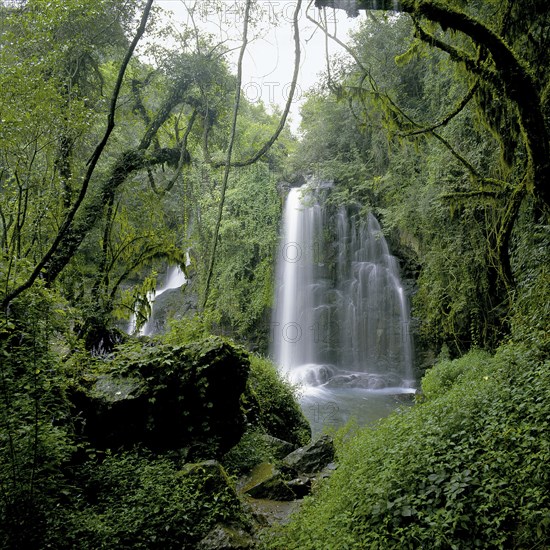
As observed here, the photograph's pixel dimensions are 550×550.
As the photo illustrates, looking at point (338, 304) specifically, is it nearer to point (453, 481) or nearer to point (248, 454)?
point (248, 454)

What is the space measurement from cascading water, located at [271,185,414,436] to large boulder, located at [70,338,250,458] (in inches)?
314

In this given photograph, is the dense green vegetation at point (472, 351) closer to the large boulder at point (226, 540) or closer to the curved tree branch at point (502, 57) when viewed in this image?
the curved tree branch at point (502, 57)

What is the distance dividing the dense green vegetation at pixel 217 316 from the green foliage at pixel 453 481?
19 mm

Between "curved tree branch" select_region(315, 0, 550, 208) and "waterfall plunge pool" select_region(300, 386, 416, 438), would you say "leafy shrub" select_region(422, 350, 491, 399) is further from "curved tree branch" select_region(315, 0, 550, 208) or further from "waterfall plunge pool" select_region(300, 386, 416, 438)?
"curved tree branch" select_region(315, 0, 550, 208)

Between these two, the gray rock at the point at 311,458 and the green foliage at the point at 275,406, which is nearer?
the gray rock at the point at 311,458

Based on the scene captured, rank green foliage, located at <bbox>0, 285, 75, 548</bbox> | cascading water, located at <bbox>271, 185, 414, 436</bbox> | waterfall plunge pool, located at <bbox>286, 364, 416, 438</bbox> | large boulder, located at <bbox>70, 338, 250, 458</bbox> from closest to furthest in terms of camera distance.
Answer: green foliage, located at <bbox>0, 285, 75, 548</bbox> → large boulder, located at <bbox>70, 338, 250, 458</bbox> → waterfall plunge pool, located at <bbox>286, 364, 416, 438</bbox> → cascading water, located at <bbox>271, 185, 414, 436</bbox>

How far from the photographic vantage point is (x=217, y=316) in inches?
337

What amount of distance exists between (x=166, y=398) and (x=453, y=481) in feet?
12.2

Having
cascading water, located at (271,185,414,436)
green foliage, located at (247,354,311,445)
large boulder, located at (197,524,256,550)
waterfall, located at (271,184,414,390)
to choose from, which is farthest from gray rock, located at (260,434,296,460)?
waterfall, located at (271,184,414,390)

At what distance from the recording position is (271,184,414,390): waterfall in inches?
591

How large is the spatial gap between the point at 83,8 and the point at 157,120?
2.55 m

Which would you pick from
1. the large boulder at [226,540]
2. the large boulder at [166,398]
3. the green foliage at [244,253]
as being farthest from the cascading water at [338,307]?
the large boulder at [226,540]

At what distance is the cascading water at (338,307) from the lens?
14.8 meters

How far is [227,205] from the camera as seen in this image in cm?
1753
